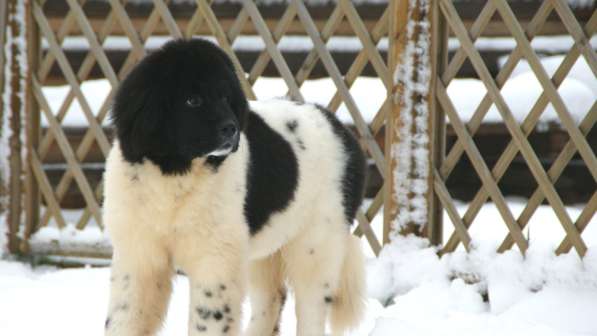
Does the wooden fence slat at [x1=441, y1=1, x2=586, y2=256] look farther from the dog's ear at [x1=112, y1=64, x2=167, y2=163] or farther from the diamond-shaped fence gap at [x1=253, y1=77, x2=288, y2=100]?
the dog's ear at [x1=112, y1=64, x2=167, y2=163]

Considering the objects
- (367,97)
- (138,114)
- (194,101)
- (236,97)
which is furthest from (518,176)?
(138,114)

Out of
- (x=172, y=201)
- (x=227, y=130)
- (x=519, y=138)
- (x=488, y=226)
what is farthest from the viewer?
(x=488, y=226)

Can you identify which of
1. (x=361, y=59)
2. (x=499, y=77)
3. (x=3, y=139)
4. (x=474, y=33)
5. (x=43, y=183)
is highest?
(x=474, y=33)

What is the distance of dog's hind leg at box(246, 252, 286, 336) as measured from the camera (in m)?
3.20

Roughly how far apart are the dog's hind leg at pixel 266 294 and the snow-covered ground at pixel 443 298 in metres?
0.29

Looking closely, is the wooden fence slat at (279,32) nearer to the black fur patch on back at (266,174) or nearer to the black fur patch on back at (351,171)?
the black fur patch on back at (351,171)

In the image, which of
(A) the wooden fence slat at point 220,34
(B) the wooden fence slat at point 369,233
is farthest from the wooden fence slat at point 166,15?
(B) the wooden fence slat at point 369,233

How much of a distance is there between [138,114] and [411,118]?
172cm

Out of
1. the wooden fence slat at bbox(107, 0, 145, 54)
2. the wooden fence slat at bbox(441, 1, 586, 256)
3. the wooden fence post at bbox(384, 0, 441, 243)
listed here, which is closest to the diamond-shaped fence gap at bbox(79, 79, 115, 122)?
the wooden fence slat at bbox(107, 0, 145, 54)

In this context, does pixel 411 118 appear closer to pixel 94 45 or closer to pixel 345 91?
pixel 345 91

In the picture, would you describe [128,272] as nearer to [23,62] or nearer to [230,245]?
[230,245]

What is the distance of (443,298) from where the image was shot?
3.67m

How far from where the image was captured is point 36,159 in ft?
15.5

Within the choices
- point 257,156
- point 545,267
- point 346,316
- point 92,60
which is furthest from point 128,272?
point 92,60
